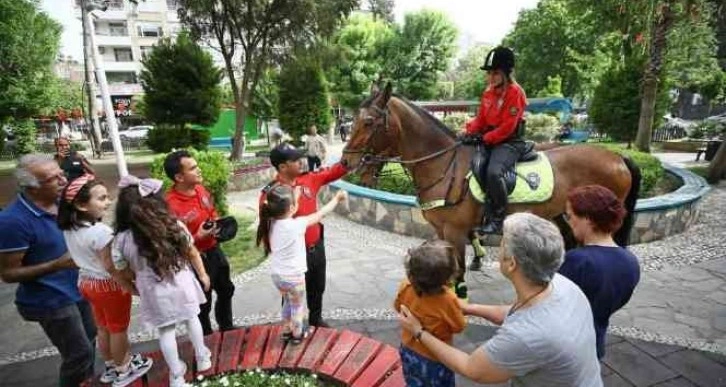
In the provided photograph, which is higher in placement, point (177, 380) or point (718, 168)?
point (718, 168)

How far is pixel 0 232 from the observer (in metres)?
2.51

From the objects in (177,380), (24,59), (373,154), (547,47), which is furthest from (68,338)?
(547,47)

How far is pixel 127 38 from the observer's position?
46.8 meters

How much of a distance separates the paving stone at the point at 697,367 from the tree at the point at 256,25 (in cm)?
1513

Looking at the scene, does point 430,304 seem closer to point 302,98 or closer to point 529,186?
point 529,186

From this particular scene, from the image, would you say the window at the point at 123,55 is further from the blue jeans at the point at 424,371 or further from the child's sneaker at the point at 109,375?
the blue jeans at the point at 424,371

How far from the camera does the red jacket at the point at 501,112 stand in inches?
160

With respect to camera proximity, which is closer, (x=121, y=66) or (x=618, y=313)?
(x=618, y=313)

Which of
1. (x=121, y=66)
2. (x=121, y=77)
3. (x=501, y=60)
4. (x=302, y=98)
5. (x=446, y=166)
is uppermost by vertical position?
(x=121, y=66)

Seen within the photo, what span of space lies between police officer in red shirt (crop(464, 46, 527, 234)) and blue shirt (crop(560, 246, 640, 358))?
204cm

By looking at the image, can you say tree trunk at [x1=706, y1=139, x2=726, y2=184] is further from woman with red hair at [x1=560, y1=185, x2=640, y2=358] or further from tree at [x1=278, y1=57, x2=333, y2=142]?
tree at [x1=278, y1=57, x2=333, y2=142]

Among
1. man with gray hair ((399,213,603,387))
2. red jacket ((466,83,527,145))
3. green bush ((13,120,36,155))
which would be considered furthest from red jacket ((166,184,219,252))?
green bush ((13,120,36,155))

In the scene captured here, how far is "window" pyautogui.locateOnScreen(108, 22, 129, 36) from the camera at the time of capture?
46.4 metres

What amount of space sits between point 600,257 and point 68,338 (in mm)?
3495
